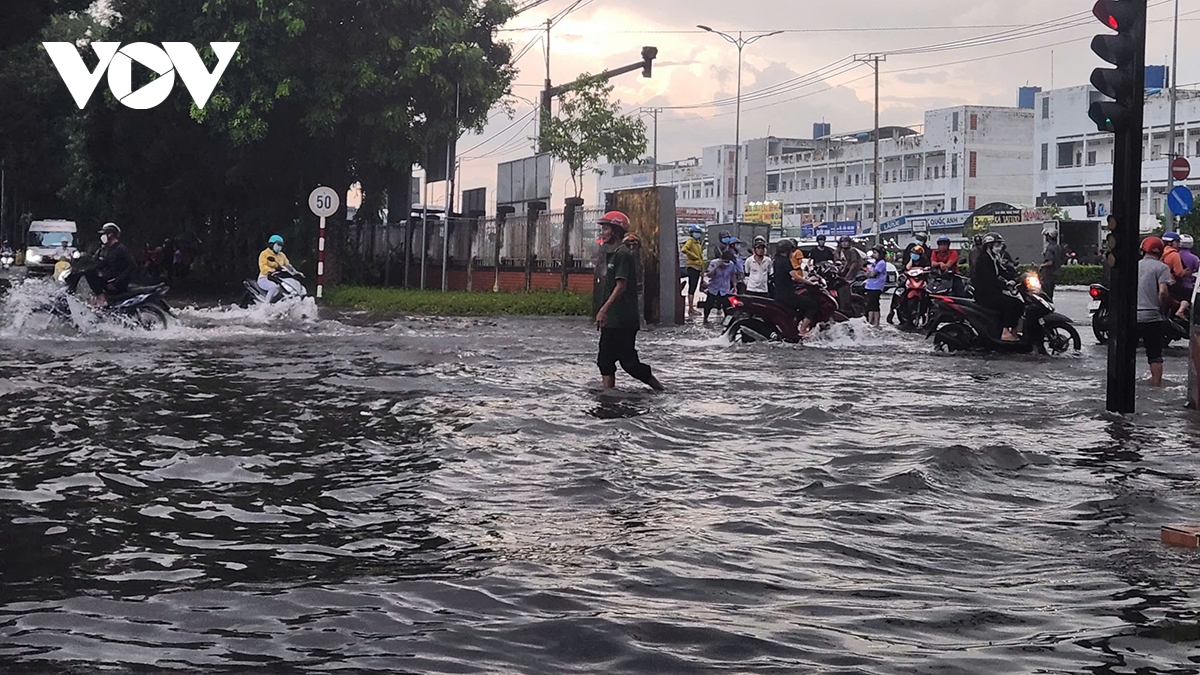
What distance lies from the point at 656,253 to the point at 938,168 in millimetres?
75953

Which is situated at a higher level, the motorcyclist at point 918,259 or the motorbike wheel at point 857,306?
the motorcyclist at point 918,259

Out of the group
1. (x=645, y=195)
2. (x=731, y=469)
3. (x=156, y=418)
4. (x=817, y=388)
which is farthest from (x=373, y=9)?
(x=731, y=469)

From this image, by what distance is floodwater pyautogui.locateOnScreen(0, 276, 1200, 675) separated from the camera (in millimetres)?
4785

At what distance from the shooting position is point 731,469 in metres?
8.94

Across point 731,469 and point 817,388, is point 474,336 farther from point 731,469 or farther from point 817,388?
point 731,469

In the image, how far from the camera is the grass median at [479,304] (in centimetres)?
2911

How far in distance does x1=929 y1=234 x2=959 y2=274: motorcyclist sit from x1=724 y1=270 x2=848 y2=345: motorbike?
4.12 m

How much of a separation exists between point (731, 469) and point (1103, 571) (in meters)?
3.16

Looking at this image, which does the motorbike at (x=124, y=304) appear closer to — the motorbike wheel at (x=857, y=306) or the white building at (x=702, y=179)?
the motorbike wheel at (x=857, y=306)

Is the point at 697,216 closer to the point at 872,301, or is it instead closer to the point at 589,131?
the point at 589,131

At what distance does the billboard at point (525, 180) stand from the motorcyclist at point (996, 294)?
646 inches

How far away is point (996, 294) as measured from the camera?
19234mm

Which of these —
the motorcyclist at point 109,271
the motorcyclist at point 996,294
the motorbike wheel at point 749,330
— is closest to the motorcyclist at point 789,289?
the motorbike wheel at point 749,330

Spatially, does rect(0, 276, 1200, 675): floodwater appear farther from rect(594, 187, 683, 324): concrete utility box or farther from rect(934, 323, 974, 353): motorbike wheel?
rect(594, 187, 683, 324): concrete utility box
